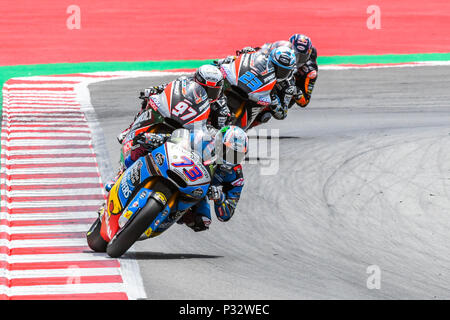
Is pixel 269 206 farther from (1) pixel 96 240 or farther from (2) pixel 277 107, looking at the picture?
(1) pixel 96 240

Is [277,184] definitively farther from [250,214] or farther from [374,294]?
[374,294]

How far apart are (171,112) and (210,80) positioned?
904 mm

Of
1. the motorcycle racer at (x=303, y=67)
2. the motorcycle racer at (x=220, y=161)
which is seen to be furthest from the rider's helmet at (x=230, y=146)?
the motorcycle racer at (x=303, y=67)

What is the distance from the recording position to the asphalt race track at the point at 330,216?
7965 mm

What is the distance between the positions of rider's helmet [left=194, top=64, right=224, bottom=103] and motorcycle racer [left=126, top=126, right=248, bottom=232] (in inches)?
61.6

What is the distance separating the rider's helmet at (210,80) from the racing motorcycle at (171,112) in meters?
0.50

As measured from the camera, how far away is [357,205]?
10.6 meters

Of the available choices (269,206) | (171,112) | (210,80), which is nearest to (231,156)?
(171,112)

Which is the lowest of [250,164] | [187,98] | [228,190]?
[250,164]

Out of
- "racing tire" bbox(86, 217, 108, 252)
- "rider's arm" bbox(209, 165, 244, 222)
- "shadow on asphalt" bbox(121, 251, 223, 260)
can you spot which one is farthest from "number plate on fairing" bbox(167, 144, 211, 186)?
"racing tire" bbox(86, 217, 108, 252)

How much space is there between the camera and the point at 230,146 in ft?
26.0
